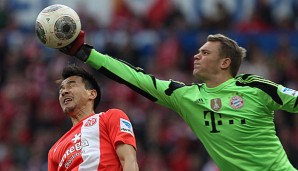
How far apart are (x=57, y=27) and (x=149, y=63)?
8.39m

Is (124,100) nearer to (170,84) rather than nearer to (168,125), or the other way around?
(168,125)

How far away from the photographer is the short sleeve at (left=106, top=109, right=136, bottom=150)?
8.18 metres

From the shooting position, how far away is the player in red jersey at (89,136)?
820 cm

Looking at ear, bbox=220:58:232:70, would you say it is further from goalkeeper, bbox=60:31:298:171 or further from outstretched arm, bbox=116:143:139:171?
outstretched arm, bbox=116:143:139:171

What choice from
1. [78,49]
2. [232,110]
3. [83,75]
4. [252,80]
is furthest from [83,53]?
[252,80]

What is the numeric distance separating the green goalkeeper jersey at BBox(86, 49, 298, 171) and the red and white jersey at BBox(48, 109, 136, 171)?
0.56 m

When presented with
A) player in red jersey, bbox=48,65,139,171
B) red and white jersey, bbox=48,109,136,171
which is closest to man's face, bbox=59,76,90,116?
player in red jersey, bbox=48,65,139,171

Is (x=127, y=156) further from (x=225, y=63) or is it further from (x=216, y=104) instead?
(x=225, y=63)

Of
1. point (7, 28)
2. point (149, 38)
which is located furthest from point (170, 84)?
point (7, 28)

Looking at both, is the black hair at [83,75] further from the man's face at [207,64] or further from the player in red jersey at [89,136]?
the man's face at [207,64]

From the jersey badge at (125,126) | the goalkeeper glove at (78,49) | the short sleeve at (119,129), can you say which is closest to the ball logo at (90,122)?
the short sleeve at (119,129)

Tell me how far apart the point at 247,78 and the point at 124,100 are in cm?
744

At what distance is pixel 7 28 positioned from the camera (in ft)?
60.4

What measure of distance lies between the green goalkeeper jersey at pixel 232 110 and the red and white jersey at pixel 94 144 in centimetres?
56
